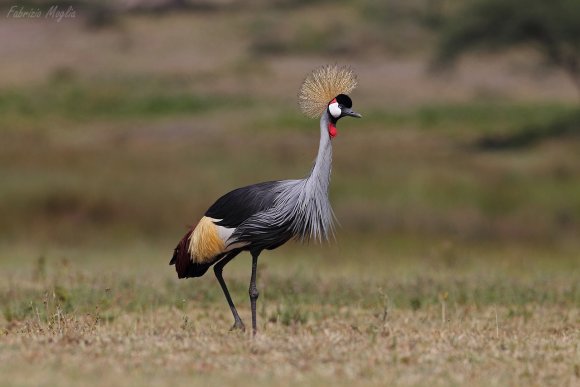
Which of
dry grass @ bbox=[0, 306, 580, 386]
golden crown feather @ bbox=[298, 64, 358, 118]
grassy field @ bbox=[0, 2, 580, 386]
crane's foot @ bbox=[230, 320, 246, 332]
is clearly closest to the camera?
dry grass @ bbox=[0, 306, 580, 386]

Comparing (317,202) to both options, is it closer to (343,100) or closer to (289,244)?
(343,100)

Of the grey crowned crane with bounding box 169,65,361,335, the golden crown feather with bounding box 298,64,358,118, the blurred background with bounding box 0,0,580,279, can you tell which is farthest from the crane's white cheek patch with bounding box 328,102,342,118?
the blurred background with bounding box 0,0,580,279

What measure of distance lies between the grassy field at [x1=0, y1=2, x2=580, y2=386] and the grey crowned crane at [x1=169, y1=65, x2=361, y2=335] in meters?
0.74

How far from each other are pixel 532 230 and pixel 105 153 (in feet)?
37.4

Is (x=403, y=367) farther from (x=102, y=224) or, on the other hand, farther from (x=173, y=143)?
(x=173, y=143)

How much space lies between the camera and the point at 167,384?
7.48 meters

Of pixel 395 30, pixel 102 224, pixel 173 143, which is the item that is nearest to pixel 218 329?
pixel 102 224

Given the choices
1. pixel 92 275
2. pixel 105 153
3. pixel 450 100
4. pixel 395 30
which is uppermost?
pixel 395 30

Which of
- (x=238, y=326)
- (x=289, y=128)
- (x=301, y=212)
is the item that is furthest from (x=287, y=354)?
(x=289, y=128)

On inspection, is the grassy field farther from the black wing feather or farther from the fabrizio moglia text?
the fabrizio moglia text

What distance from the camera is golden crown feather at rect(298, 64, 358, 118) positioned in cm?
999

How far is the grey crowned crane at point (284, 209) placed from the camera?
9.66 metres

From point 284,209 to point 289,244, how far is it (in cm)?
1205

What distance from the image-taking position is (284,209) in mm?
9633
